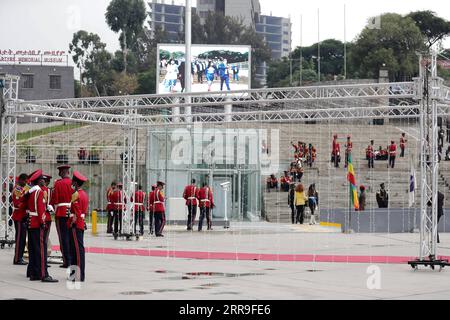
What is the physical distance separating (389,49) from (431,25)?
54.6 feet

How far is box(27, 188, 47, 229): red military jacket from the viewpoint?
15.0m

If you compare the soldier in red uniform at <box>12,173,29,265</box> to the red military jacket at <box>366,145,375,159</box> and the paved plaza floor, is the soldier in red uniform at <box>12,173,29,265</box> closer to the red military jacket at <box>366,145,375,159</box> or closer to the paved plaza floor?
the paved plaza floor

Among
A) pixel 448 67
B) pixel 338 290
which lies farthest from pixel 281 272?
pixel 448 67

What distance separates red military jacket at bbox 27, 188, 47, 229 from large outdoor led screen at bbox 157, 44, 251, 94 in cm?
4621

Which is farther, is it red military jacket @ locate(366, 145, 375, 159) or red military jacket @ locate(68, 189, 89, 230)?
red military jacket @ locate(366, 145, 375, 159)

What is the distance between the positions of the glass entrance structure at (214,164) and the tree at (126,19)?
62.2 meters

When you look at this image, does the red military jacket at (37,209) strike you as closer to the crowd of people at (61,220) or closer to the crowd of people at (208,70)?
the crowd of people at (61,220)

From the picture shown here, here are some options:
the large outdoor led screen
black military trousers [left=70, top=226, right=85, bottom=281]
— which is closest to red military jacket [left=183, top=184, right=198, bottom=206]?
black military trousers [left=70, top=226, right=85, bottom=281]

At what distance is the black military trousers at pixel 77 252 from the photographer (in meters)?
14.7

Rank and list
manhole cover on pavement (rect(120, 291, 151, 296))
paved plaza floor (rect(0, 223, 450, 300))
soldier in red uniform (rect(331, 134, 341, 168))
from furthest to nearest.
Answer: soldier in red uniform (rect(331, 134, 341, 168)), paved plaza floor (rect(0, 223, 450, 300)), manhole cover on pavement (rect(120, 291, 151, 296))

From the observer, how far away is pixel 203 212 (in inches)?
1284

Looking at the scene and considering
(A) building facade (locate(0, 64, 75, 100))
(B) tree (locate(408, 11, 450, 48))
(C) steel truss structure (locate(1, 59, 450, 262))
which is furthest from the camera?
(B) tree (locate(408, 11, 450, 48))
